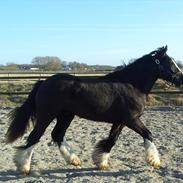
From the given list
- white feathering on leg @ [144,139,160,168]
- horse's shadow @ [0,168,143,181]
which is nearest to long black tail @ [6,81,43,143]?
horse's shadow @ [0,168,143,181]

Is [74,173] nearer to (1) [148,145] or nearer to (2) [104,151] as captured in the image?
(2) [104,151]

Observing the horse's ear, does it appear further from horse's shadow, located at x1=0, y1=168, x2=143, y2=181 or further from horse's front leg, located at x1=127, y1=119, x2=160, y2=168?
horse's shadow, located at x1=0, y1=168, x2=143, y2=181

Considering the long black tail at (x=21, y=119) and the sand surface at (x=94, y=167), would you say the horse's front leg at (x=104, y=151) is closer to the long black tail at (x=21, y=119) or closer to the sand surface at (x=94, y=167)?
the sand surface at (x=94, y=167)

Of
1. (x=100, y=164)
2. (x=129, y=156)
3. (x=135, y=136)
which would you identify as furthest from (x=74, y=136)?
(x=100, y=164)

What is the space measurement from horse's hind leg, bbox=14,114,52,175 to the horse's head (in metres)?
1.90

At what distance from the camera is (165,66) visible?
6.09 metres

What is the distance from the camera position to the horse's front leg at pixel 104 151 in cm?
584

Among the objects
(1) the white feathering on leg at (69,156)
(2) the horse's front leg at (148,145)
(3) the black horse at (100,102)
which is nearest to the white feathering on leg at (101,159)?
(3) the black horse at (100,102)

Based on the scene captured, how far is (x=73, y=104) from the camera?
18.9ft

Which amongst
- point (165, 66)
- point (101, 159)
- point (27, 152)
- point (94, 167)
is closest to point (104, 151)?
point (101, 159)

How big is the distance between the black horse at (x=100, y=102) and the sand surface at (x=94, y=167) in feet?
0.70

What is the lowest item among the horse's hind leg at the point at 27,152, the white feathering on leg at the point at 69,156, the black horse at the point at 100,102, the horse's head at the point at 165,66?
the white feathering on leg at the point at 69,156

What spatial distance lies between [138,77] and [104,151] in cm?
124

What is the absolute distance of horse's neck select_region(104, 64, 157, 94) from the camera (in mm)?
6012
